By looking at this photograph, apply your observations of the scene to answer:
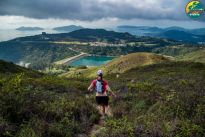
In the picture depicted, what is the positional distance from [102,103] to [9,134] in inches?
241

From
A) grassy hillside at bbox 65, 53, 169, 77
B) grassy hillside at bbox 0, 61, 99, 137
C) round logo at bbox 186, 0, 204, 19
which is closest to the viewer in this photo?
grassy hillside at bbox 0, 61, 99, 137

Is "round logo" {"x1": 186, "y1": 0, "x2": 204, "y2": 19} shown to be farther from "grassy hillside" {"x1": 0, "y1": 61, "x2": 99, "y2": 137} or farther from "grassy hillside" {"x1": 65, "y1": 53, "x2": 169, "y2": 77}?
"grassy hillside" {"x1": 65, "y1": 53, "x2": 169, "y2": 77}

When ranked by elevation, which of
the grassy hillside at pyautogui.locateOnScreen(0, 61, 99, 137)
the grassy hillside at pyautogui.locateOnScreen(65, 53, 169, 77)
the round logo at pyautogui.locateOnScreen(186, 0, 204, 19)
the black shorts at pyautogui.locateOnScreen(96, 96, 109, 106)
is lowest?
the grassy hillside at pyautogui.locateOnScreen(65, 53, 169, 77)

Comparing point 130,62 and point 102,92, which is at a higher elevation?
point 102,92

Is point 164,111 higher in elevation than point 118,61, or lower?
higher

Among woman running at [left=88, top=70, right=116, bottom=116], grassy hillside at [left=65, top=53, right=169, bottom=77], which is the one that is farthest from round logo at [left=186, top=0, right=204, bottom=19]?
grassy hillside at [left=65, top=53, right=169, bottom=77]

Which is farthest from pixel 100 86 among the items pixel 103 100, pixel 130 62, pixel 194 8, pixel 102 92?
pixel 130 62

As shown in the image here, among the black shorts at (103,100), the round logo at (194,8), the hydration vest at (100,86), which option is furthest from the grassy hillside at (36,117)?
the round logo at (194,8)

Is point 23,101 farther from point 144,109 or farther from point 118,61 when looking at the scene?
point 118,61

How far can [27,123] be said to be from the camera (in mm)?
8508

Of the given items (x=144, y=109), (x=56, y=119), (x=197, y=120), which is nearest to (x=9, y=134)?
(x=56, y=119)

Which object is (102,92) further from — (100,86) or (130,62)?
(130,62)

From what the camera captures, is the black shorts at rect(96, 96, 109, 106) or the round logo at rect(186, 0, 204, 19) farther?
the round logo at rect(186, 0, 204, 19)

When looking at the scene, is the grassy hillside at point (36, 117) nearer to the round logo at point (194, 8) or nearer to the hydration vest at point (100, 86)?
the hydration vest at point (100, 86)
